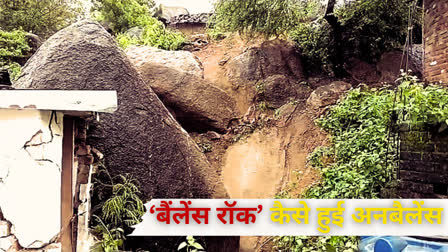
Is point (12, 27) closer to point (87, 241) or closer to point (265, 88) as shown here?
point (265, 88)

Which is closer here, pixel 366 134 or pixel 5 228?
pixel 5 228

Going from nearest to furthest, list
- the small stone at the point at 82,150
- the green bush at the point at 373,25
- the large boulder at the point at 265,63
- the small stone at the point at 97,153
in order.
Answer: the small stone at the point at 82,150 < the small stone at the point at 97,153 < the green bush at the point at 373,25 < the large boulder at the point at 265,63

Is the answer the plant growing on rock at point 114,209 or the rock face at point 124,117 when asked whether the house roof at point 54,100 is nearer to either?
the plant growing on rock at point 114,209

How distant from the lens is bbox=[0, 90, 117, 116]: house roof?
5.67 ft

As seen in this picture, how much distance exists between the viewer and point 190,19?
14.7m

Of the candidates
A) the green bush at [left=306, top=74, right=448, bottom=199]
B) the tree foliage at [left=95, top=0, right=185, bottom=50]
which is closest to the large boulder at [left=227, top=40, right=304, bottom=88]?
the green bush at [left=306, top=74, right=448, bottom=199]

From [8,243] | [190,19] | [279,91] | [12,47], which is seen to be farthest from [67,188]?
[190,19]

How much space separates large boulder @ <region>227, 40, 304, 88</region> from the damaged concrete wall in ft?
24.0

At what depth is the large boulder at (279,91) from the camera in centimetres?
834

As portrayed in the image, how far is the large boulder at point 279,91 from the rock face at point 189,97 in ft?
3.00

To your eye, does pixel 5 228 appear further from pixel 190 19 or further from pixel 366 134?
pixel 190 19

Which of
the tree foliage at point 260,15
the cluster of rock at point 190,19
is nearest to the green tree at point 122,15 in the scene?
the cluster of rock at point 190,19

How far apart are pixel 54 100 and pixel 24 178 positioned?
0.44 m

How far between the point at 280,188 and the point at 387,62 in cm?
511
